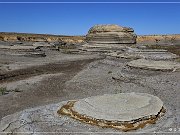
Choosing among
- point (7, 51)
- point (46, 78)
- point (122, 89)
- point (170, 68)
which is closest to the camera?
point (122, 89)

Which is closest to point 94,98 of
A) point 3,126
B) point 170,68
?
point 3,126

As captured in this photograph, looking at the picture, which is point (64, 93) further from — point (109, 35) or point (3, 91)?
point (109, 35)

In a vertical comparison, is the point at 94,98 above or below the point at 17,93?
above

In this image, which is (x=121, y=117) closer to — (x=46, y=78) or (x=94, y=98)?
(x=94, y=98)

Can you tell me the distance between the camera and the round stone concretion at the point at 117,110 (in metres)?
5.12

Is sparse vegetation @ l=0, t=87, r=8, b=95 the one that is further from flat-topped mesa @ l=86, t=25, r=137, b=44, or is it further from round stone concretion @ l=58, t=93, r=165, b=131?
flat-topped mesa @ l=86, t=25, r=137, b=44

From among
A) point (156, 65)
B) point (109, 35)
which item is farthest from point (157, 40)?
point (156, 65)

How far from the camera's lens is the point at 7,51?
21.2 m

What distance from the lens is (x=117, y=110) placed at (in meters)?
5.50

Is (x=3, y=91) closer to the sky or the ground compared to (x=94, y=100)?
closer to the ground

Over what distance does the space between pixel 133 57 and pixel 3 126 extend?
1193 centimetres

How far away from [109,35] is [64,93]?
16.6m

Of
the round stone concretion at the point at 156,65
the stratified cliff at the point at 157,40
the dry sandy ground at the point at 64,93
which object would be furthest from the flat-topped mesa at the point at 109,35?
the stratified cliff at the point at 157,40

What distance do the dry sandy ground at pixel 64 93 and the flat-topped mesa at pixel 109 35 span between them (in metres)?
10.3
